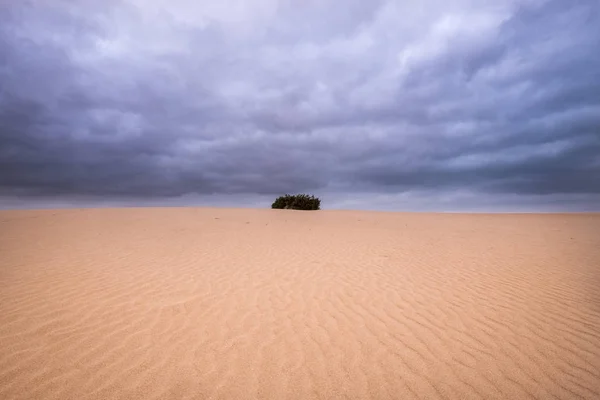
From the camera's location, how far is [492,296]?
244 inches

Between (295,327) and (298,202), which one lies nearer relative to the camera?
(295,327)

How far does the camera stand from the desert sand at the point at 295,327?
3420 mm

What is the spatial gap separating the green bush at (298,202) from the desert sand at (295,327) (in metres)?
21.9

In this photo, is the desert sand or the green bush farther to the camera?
the green bush

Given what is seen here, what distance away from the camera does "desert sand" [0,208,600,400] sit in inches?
135

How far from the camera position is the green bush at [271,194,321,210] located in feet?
103

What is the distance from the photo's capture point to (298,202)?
31625 millimetres

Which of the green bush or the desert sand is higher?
the green bush

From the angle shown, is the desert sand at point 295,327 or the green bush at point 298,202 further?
the green bush at point 298,202

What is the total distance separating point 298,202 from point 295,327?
26901 mm

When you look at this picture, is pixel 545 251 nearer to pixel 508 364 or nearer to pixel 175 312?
pixel 508 364

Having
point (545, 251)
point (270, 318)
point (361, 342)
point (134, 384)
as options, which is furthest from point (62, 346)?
point (545, 251)

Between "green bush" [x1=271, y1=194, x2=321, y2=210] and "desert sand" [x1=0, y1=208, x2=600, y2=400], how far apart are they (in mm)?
21890

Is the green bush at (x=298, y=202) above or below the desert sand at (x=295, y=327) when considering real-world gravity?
above
